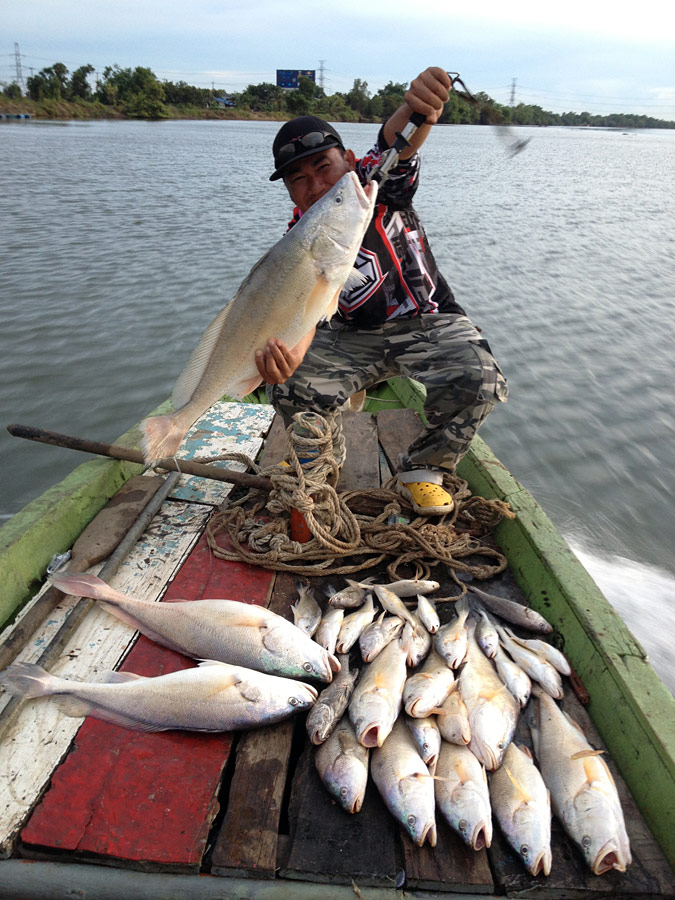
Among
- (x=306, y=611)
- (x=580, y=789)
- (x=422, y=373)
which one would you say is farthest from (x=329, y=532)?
(x=580, y=789)

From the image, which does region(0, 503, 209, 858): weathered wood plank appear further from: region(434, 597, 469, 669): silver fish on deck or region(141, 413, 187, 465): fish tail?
region(434, 597, 469, 669): silver fish on deck

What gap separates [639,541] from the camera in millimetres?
6613

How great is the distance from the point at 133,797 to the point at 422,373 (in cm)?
292

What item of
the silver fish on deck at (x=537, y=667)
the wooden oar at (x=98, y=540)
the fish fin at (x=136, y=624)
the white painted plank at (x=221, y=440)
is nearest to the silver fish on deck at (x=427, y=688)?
the silver fish on deck at (x=537, y=667)

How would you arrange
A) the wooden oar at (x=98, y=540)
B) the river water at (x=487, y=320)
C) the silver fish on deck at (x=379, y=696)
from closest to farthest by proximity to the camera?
1. the silver fish on deck at (x=379, y=696)
2. the wooden oar at (x=98, y=540)
3. the river water at (x=487, y=320)

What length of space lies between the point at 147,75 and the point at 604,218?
10311 centimetres

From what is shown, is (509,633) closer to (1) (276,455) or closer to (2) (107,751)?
(2) (107,751)

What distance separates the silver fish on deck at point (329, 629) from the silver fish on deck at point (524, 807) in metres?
0.94

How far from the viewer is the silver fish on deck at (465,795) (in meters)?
2.05

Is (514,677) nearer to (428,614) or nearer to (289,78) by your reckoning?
→ (428,614)

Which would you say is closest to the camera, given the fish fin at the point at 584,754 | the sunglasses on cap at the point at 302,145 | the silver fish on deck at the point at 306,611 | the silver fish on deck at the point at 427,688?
the fish fin at the point at 584,754

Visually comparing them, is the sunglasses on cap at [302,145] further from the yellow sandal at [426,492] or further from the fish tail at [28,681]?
the fish tail at [28,681]

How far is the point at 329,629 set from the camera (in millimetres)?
2986

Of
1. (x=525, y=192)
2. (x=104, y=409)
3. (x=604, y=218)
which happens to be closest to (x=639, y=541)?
(x=104, y=409)
